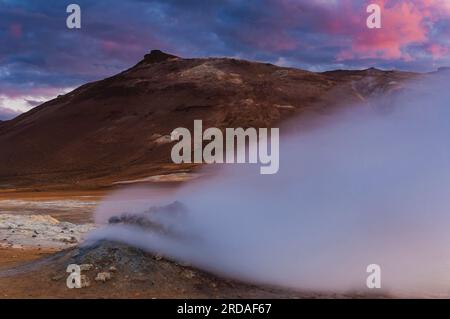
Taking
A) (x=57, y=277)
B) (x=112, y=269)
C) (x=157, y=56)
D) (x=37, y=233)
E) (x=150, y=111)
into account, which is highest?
(x=157, y=56)

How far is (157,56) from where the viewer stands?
367 feet

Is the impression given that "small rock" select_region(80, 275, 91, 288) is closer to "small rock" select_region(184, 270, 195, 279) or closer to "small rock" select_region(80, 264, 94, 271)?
"small rock" select_region(80, 264, 94, 271)

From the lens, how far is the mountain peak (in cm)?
10988

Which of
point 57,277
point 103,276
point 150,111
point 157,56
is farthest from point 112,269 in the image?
point 157,56

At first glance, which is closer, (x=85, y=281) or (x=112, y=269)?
(x=85, y=281)

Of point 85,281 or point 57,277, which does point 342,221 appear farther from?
point 57,277

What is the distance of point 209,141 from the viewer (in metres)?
75.1

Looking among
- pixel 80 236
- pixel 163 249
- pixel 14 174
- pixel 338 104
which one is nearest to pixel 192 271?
pixel 163 249

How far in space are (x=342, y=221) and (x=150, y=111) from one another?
7793 centimetres

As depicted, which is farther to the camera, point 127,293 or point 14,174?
point 14,174

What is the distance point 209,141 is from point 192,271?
65.1 m

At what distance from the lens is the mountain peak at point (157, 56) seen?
110m

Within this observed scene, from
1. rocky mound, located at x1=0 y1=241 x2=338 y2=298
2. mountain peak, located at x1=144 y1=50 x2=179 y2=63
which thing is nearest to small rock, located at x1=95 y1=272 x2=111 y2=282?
rocky mound, located at x1=0 y1=241 x2=338 y2=298

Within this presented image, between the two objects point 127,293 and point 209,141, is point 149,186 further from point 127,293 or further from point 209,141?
point 127,293
